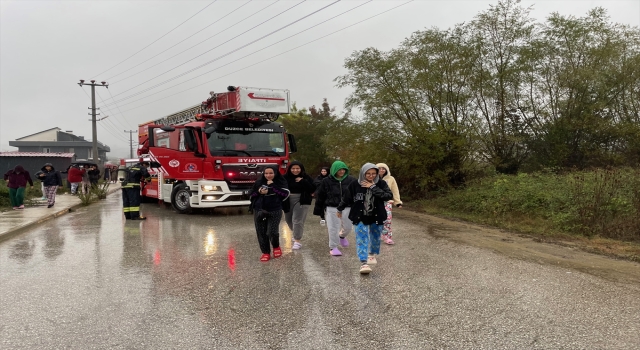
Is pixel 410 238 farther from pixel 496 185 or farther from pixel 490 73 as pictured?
pixel 490 73

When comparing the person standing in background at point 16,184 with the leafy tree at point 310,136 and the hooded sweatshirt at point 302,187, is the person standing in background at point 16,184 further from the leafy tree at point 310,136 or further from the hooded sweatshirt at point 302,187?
the leafy tree at point 310,136

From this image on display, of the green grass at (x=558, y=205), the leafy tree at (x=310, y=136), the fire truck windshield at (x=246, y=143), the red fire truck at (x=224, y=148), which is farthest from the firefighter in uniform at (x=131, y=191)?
the leafy tree at (x=310, y=136)

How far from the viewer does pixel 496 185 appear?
1308 centimetres

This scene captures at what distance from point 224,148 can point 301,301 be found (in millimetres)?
8055

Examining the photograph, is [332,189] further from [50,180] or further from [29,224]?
[50,180]

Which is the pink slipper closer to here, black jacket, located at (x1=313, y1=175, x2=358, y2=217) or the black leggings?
black jacket, located at (x1=313, y1=175, x2=358, y2=217)

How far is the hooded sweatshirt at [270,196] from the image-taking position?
21.9 feet

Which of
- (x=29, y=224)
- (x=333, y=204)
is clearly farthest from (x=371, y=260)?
(x=29, y=224)

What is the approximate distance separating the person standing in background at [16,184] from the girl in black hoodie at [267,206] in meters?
10.6

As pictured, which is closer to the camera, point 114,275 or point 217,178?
point 114,275

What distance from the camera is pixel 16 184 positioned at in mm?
Answer: 13633

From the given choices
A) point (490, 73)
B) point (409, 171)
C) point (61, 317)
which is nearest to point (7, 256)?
point (61, 317)

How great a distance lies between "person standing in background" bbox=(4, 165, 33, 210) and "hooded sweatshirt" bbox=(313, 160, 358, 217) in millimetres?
11228

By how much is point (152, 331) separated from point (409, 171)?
12.4 m
